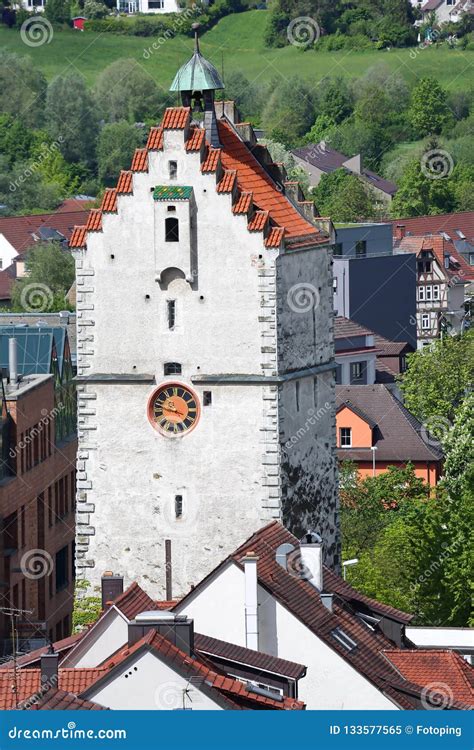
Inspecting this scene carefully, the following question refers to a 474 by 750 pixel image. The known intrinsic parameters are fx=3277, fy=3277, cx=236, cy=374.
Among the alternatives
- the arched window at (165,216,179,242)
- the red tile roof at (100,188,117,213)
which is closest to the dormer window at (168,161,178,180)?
the arched window at (165,216,179,242)

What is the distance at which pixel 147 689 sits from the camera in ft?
184

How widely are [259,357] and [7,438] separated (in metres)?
17.6

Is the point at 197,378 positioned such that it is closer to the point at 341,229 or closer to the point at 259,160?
the point at 259,160

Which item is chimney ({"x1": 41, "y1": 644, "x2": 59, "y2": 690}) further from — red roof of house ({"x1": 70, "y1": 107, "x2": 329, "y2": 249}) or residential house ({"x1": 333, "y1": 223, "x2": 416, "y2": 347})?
residential house ({"x1": 333, "y1": 223, "x2": 416, "y2": 347})

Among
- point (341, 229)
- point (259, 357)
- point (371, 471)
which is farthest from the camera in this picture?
point (341, 229)

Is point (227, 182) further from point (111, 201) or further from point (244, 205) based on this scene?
point (111, 201)

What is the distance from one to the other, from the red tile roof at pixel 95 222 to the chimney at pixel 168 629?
2297cm

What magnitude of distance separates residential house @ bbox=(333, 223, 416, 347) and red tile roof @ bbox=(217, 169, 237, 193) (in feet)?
293

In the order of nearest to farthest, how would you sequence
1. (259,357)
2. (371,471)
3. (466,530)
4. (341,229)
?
(259,357), (466,530), (371,471), (341,229)

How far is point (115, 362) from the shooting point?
80.8m

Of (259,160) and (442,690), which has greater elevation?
(259,160)

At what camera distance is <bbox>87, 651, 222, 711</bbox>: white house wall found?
182 ft

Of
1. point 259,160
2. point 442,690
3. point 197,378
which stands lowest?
point 442,690

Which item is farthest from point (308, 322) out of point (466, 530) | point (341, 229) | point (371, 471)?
point (341, 229)
